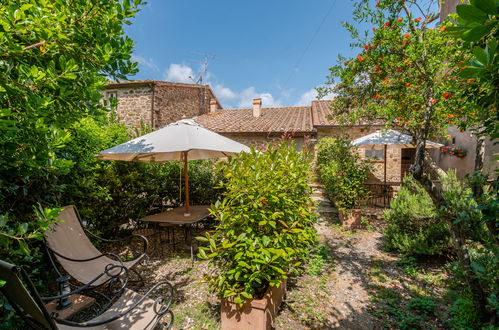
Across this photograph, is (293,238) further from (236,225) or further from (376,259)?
(376,259)

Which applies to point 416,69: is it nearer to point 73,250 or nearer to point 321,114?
point 73,250

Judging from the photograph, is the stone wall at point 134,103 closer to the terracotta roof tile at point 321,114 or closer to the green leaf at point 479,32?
the terracotta roof tile at point 321,114

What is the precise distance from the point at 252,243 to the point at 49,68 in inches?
84.8

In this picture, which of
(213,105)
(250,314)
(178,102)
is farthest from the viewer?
(213,105)

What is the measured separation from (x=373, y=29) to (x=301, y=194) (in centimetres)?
263

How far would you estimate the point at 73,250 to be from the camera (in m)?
3.00

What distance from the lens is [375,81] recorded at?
158 inches

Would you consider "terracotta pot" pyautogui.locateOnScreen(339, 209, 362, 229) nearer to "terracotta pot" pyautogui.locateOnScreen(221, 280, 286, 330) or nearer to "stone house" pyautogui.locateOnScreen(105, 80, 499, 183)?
"stone house" pyautogui.locateOnScreen(105, 80, 499, 183)

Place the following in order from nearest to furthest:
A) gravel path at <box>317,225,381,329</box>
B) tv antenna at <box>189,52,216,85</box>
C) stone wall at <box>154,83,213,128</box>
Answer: gravel path at <box>317,225,381,329</box> → stone wall at <box>154,83,213,128</box> → tv antenna at <box>189,52,216,85</box>

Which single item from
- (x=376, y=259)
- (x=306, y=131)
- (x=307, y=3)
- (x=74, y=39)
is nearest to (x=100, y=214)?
(x=74, y=39)

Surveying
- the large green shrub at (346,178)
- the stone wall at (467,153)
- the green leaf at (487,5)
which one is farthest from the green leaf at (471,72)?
the stone wall at (467,153)

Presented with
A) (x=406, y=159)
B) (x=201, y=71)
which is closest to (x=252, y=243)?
(x=406, y=159)

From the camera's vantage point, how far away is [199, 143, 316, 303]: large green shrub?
233cm

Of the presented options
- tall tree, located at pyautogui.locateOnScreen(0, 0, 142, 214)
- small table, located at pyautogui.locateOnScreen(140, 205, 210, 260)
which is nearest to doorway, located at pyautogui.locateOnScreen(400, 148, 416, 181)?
small table, located at pyautogui.locateOnScreen(140, 205, 210, 260)
